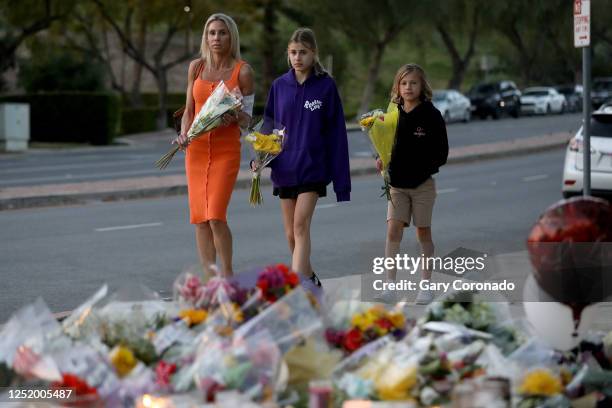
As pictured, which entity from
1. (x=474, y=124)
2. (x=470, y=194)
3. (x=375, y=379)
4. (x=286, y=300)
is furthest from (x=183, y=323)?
(x=474, y=124)

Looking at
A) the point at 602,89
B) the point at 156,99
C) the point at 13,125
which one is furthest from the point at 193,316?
the point at 156,99

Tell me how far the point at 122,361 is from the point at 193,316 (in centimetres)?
48

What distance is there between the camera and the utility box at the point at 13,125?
115 ft

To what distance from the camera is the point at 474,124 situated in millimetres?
50969

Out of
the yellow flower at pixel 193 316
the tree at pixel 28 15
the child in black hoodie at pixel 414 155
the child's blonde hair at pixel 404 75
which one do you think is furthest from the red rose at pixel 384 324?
the tree at pixel 28 15

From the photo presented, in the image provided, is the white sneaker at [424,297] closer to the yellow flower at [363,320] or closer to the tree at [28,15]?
the yellow flower at [363,320]

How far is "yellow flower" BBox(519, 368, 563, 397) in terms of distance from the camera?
188 inches

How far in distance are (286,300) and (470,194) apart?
15409 mm

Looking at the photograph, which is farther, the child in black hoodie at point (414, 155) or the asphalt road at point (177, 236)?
the asphalt road at point (177, 236)

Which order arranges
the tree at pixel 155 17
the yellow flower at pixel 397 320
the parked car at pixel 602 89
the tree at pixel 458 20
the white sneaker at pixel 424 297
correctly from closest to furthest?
the yellow flower at pixel 397 320 → the white sneaker at pixel 424 297 → the tree at pixel 155 17 → the tree at pixel 458 20 → the parked car at pixel 602 89

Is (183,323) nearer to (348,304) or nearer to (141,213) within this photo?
(348,304)

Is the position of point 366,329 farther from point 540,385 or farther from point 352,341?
point 540,385

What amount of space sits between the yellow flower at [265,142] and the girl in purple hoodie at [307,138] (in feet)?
0.59

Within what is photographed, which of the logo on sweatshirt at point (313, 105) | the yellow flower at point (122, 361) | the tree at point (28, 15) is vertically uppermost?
the tree at point (28, 15)
